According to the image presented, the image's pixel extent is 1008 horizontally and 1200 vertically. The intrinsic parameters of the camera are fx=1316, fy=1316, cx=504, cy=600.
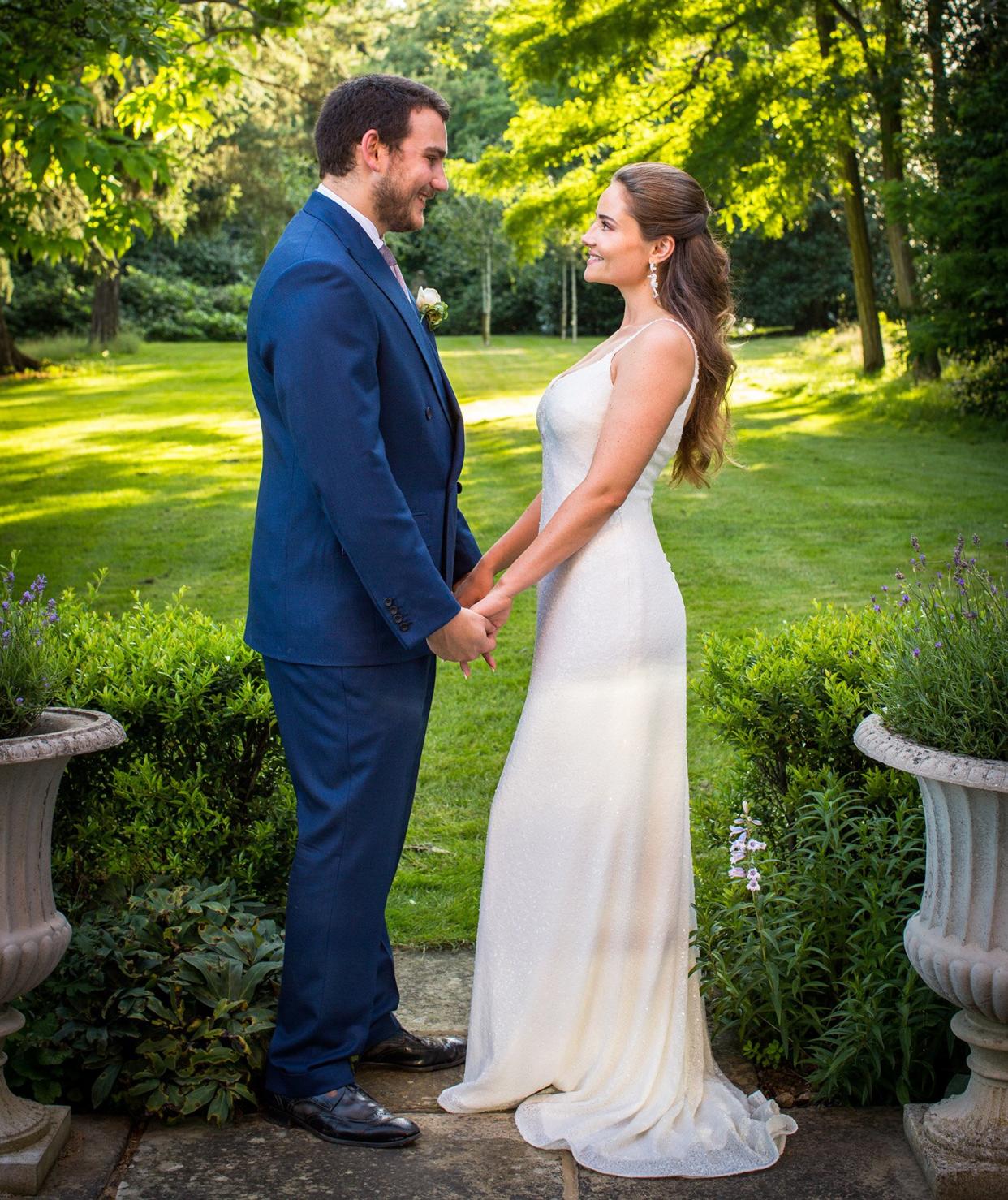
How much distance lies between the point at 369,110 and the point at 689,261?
2.99 ft

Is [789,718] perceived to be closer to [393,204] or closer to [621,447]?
[621,447]

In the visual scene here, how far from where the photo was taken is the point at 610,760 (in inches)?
130

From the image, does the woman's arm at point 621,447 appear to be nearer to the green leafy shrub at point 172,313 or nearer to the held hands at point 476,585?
the held hands at point 476,585

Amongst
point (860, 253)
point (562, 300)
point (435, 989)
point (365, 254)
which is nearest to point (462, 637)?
point (365, 254)

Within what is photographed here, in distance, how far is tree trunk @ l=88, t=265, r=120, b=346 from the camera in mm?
31453

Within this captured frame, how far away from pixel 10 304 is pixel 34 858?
32207 millimetres

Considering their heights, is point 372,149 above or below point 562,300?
below

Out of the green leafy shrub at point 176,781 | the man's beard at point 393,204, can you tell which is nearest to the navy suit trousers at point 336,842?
the green leafy shrub at point 176,781

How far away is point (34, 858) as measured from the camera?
114 inches

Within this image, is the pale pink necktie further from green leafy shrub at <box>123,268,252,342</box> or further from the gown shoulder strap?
green leafy shrub at <box>123,268,252,342</box>

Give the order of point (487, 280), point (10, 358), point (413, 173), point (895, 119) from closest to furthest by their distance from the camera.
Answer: point (413, 173), point (895, 119), point (10, 358), point (487, 280)

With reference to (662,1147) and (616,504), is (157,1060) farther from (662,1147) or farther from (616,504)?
(616,504)

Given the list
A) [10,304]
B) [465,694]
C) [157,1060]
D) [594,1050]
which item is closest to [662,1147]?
[594,1050]

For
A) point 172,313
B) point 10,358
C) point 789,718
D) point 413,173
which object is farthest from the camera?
point 172,313
